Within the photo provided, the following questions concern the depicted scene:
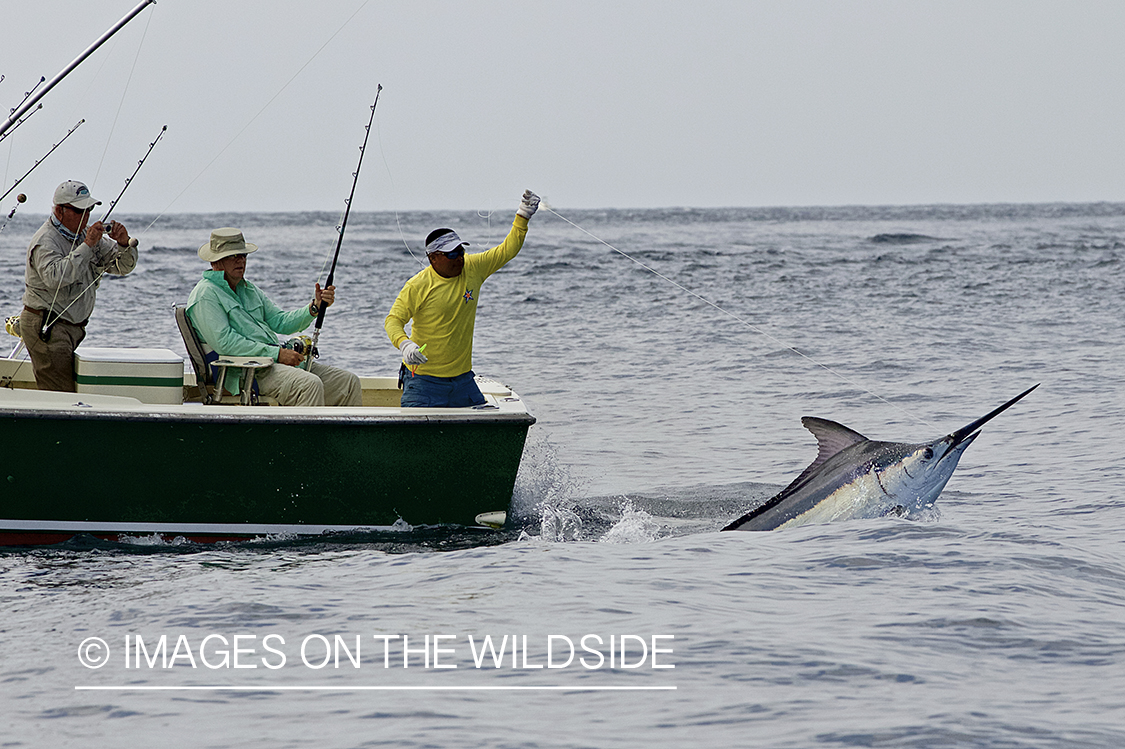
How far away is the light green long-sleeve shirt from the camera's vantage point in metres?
6.55

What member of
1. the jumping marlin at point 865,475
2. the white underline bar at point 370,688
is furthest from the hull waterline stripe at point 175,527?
the jumping marlin at point 865,475

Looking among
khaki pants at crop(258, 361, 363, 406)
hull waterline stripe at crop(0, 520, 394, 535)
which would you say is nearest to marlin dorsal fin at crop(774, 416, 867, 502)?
hull waterline stripe at crop(0, 520, 394, 535)

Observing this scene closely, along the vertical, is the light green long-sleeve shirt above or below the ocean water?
above

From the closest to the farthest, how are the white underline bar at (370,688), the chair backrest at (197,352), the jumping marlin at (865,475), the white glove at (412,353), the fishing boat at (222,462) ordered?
the white underline bar at (370,688) < the jumping marlin at (865,475) < the fishing boat at (222,462) < the white glove at (412,353) < the chair backrest at (197,352)

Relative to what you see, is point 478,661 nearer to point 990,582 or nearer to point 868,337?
point 990,582

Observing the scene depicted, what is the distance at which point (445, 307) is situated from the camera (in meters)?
6.60

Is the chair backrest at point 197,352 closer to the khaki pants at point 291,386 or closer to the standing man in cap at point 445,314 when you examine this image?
the khaki pants at point 291,386

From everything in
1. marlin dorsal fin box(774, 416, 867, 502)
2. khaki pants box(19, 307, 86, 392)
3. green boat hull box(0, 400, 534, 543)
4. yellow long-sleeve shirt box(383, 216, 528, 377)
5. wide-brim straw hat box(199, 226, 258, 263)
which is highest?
wide-brim straw hat box(199, 226, 258, 263)

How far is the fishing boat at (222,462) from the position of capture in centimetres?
612

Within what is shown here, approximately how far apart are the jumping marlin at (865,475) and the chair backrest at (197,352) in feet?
10.5

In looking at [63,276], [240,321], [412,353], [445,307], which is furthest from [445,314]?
[63,276]

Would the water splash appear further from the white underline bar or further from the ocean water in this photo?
the white underline bar

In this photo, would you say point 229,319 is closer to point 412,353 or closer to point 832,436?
point 412,353

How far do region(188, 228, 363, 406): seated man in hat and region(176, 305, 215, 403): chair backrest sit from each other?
5cm
